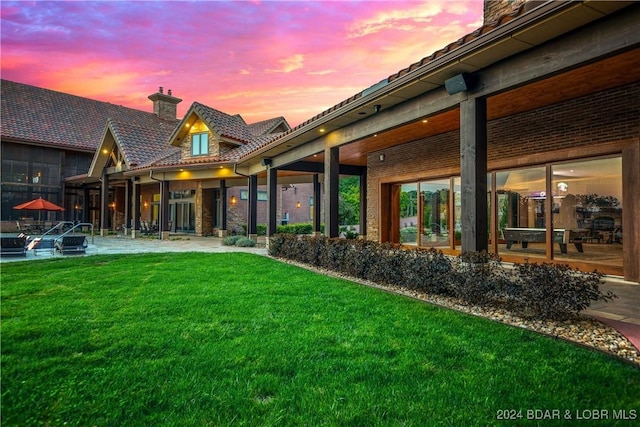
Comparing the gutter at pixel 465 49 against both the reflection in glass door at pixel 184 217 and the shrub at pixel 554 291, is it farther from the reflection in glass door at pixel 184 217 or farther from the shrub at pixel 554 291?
the reflection in glass door at pixel 184 217

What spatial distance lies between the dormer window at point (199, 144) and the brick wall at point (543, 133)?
11004mm

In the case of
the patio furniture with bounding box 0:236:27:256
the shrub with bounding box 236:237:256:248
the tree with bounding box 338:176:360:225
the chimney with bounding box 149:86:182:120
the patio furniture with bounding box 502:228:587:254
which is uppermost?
the chimney with bounding box 149:86:182:120

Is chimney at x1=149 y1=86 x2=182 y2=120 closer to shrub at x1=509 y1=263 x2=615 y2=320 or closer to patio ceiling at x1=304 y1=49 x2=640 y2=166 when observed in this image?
patio ceiling at x1=304 y1=49 x2=640 y2=166

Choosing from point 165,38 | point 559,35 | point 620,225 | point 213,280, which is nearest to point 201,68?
point 165,38

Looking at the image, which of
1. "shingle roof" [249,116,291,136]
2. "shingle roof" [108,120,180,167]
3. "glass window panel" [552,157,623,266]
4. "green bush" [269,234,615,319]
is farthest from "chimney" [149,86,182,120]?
"glass window panel" [552,157,623,266]

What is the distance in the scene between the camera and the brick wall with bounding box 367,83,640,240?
659 cm

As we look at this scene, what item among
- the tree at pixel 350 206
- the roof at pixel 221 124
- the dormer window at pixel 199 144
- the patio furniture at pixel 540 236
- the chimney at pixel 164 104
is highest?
the chimney at pixel 164 104

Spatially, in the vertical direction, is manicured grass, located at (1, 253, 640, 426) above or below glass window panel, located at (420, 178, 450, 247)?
below

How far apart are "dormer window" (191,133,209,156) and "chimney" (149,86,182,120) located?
16.0 metres

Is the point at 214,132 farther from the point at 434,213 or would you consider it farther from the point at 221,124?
the point at 434,213

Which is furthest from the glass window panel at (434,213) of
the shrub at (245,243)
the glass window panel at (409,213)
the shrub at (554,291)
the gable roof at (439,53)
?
the shrub at (245,243)

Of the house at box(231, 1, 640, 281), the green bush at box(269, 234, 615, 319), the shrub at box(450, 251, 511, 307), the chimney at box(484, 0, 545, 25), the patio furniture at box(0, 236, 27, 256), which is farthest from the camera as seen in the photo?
the patio furniture at box(0, 236, 27, 256)

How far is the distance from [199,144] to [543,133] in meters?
16.1

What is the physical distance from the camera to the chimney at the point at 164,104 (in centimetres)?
3216
